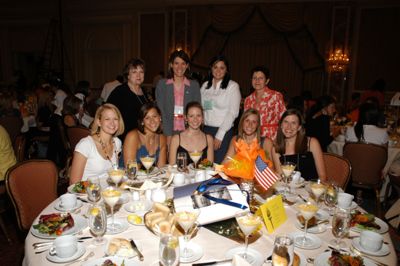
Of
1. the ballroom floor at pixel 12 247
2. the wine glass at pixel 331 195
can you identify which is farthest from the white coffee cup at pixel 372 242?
the ballroom floor at pixel 12 247

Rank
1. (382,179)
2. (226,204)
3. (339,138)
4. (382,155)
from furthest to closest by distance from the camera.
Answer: (339,138), (382,179), (382,155), (226,204)

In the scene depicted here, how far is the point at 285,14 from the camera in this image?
9.44 meters

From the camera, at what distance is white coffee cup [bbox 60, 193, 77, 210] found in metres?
1.96

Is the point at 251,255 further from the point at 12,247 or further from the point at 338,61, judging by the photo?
the point at 338,61

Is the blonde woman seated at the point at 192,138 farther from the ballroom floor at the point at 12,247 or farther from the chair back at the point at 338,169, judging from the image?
the ballroom floor at the point at 12,247

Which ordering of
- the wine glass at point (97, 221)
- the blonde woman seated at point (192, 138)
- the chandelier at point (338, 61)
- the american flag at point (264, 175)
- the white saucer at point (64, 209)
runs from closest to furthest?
the wine glass at point (97, 221) < the white saucer at point (64, 209) < the american flag at point (264, 175) < the blonde woman seated at point (192, 138) < the chandelier at point (338, 61)

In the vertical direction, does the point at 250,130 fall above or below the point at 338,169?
above

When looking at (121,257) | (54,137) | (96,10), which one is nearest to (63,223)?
(121,257)

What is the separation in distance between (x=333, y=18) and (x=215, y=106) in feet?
23.1

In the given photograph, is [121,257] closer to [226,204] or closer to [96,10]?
[226,204]

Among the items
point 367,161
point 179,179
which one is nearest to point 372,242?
point 179,179

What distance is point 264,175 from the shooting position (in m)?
2.05

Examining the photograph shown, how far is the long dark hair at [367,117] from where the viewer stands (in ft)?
13.5

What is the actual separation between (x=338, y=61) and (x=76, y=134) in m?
7.61
